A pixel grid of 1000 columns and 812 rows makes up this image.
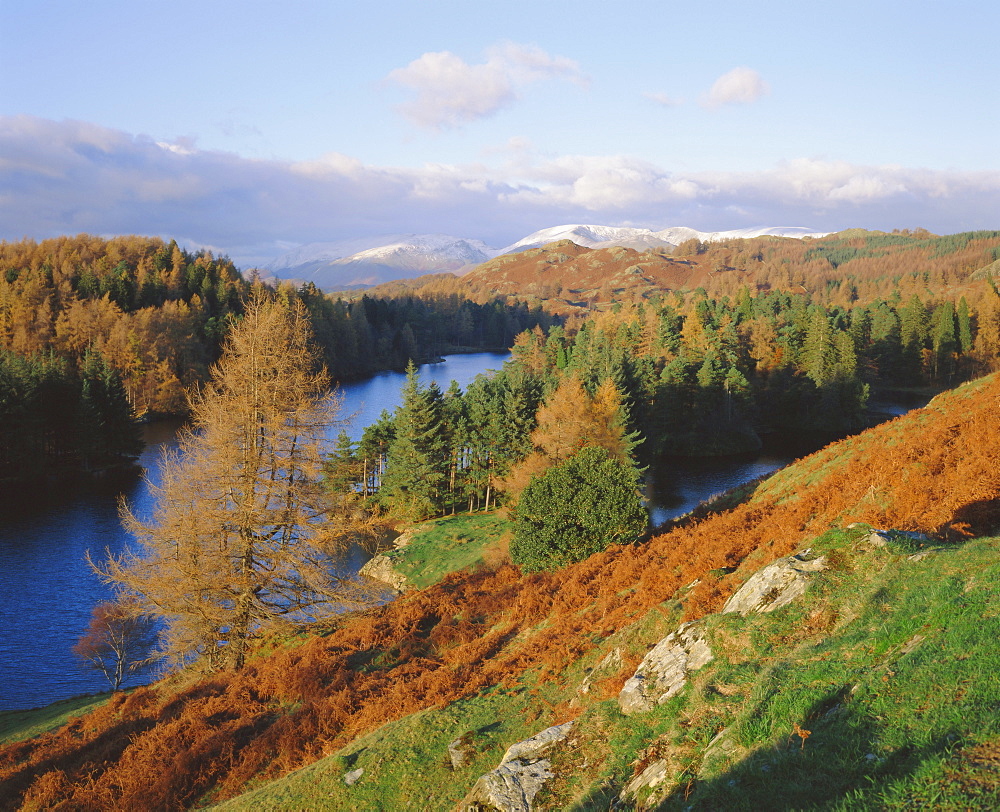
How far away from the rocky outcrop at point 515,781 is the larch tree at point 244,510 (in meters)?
12.4

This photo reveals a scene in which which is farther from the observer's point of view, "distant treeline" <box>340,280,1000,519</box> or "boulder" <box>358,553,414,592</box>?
"distant treeline" <box>340,280,1000,519</box>

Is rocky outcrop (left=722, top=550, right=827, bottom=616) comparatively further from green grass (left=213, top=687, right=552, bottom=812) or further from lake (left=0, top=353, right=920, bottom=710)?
lake (left=0, top=353, right=920, bottom=710)

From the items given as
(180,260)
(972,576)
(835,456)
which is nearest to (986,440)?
(835,456)

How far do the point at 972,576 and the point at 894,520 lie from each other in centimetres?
Result: 465

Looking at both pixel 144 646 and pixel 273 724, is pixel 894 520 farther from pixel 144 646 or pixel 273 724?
pixel 144 646

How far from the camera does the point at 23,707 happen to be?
24.5 m

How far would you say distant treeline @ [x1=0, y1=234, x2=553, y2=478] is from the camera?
187ft

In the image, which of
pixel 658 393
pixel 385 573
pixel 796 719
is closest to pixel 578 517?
pixel 796 719

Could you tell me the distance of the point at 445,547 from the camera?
127ft

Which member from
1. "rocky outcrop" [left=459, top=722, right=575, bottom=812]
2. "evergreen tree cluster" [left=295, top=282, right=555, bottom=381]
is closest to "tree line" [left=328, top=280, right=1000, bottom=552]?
"rocky outcrop" [left=459, top=722, right=575, bottom=812]

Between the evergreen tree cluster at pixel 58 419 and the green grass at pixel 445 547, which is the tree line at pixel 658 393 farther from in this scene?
the evergreen tree cluster at pixel 58 419

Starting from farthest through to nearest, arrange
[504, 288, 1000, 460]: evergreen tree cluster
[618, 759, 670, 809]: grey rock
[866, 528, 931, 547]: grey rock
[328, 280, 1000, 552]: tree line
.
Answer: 1. [504, 288, 1000, 460]: evergreen tree cluster
2. [328, 280, 1000, 552]: tree line
3. [866, 528, 931, 547]: grey rock
4. [618, 759, 670, 809]: grey rock

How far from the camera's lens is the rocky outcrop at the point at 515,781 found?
7152mm

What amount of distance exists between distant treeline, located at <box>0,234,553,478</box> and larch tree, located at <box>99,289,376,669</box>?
8717mm
